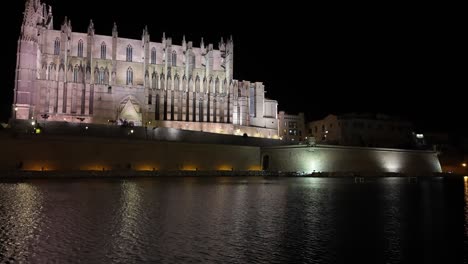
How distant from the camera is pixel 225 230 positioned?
42.8 ft

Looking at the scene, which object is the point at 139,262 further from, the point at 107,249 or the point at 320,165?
the point at 320,165

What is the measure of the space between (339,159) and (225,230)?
118 ft

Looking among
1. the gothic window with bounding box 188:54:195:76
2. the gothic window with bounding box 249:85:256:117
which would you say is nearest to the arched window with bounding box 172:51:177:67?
the gothic window with bounding box 188:54:195:76

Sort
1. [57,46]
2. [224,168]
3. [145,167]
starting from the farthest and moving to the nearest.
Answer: [57,46] < [224,168] < [145,167]

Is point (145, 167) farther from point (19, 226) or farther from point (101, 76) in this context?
point (19, 226)

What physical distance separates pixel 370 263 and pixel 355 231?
3701mm

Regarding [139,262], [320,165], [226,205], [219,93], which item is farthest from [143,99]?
[139,262]

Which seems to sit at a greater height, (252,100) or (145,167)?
(252,100)

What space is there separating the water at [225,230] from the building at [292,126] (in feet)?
182

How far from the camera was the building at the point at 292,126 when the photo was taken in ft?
251

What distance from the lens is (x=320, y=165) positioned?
46750 mm

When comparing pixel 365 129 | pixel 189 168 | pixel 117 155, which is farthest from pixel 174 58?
pixel 365 129

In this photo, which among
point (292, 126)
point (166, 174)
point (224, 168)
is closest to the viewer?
point (166, 174)

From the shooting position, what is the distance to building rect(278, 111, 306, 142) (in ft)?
251
